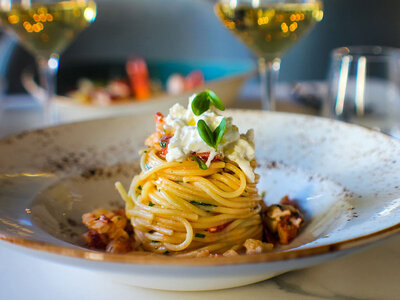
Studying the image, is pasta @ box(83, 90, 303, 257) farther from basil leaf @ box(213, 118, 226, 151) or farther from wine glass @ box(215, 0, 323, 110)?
wine glass @ box(215, 0, 323, 110)

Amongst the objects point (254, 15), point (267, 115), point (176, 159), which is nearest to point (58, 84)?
point (254, 15)

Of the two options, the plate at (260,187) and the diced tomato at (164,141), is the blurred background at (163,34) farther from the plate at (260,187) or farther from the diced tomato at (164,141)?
the diced tomato at (164,141)

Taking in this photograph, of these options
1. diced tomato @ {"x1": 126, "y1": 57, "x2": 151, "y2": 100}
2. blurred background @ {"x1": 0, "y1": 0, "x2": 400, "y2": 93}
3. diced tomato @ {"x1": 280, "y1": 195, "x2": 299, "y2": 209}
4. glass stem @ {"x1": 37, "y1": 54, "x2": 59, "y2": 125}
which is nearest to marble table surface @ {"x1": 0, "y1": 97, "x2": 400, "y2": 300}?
diced tomato @ {"x1": 280, "y1": 195, "x2": 299, "y2": 209}

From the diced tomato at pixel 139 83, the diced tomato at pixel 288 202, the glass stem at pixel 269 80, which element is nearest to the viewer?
the diced tomato at pixel 288 202

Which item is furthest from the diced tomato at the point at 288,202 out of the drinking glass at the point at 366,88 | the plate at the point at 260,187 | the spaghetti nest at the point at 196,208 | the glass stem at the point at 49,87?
the glass stem at the point at 49,87

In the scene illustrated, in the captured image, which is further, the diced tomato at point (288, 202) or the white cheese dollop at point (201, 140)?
the diced tomato at point (288, 202)

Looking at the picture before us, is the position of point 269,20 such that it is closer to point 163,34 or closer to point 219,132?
point 219,132

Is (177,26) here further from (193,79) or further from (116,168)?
(116,168)

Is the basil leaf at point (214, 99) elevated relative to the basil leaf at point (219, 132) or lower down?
elevated
